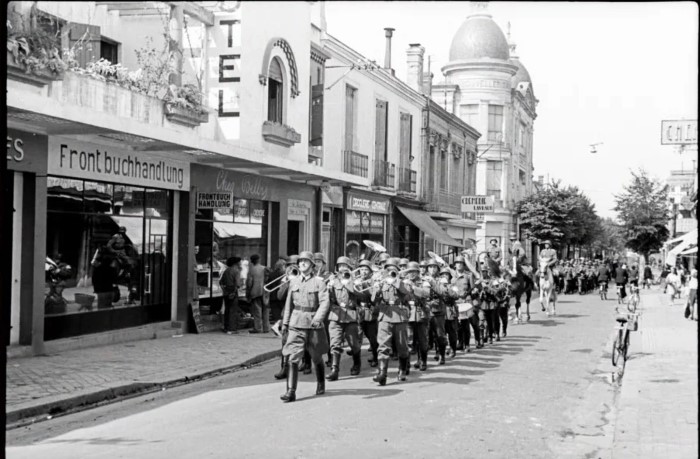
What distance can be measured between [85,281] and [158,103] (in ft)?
11.7

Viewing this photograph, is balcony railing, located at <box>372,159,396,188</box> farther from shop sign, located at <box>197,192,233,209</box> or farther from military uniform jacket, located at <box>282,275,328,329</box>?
military uniform jacket, located at <box>282,275,328,329</box>

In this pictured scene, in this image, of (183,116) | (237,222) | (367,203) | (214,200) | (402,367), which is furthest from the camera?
(367,203)

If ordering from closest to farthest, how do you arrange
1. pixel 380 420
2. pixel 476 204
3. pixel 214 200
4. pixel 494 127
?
pixel 380 420 < pixel 214 200 < pixel 476 204 < pixel 494 127

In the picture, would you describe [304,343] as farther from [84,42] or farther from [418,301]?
[84,42]

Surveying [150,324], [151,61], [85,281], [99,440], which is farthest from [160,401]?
[151,61]

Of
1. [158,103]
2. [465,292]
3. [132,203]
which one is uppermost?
[158,103]

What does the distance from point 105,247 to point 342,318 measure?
205 inches

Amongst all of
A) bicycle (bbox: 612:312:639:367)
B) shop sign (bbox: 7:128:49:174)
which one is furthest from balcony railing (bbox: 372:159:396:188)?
shop sign (bbox: 7:128:49:174)

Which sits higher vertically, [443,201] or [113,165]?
[443,201]

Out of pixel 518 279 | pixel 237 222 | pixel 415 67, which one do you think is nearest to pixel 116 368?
pixel 237 222

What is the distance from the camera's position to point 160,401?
955cm

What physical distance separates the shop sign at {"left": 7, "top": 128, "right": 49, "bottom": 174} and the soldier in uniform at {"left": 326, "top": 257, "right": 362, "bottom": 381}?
16.0ft

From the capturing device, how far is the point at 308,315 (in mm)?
9750

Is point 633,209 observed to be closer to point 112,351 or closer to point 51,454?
point 112,351
